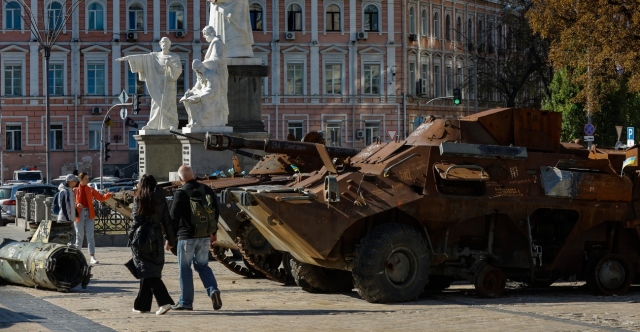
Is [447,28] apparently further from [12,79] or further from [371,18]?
[12,79]

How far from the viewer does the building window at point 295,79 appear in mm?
79938

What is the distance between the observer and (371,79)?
80750 millimetres

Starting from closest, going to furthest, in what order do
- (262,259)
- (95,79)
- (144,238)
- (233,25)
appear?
(144,238)
(262,259)
(233,25)
(95,79)

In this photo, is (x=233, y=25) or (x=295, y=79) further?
(x=295, y=79)

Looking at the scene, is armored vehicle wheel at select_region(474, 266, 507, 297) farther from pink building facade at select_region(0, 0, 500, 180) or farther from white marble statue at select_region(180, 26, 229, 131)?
pink building facade at select_region(0, 0, 500, 180)

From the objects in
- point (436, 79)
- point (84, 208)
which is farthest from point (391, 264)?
point (436, 79)

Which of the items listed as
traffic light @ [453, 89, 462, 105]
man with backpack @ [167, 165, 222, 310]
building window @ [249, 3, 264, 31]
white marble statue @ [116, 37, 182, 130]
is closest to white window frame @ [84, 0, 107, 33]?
building window @ [249, 3, 264, 31]

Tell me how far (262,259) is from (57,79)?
2273 inches

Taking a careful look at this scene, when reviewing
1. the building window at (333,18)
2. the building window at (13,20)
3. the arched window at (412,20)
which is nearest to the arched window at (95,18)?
the building window at (13,20)

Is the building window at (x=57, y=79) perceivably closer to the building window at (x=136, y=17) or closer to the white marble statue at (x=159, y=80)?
the building window at (x=136, y=17)

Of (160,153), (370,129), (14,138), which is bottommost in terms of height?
→ (160,153)

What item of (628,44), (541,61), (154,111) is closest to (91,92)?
(541,61)

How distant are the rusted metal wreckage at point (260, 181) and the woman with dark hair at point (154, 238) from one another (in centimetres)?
244

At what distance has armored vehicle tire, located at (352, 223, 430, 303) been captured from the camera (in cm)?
1842
